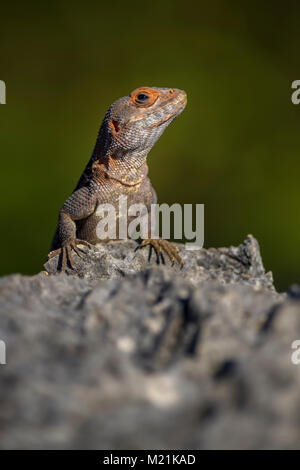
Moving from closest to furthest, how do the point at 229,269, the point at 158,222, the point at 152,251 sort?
the point at 229,269 → the point at 152,251 → the point at 158,222

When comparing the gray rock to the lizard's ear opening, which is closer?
the gray rock

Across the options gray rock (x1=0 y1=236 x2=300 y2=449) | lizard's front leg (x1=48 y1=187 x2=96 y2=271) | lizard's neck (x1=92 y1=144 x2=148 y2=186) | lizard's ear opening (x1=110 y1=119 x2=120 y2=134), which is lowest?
gray rock (x1=0 y1=236 x2=300 y2=449)

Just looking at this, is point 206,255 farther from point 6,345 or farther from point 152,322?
point 6,345

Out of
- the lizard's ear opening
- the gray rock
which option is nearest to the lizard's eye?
the lizard's ear opening

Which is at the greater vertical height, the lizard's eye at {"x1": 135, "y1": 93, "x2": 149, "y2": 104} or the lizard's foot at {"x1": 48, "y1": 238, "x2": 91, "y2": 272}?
the lizard's eye at {"x1": 135, "y1": 93, "x2": 149, "y2": 104}

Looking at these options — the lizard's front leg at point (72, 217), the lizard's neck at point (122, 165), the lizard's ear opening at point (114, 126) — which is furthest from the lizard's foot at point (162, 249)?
the lizard's ear opening at point (114, 126)

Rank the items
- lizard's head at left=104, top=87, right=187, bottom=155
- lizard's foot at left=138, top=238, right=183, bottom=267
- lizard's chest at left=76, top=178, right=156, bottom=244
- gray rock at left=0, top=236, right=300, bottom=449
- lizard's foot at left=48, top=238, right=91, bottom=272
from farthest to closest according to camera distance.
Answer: lizard's head at left=104, top=87, right=187, bottom=155 < lizard's chest at left=76, top=178, right=156, bottom=244 < lizard's foot at left=138, top=238, right=183, bottom=267 < lizard's foot at left=48, top=238, right=91, bottom=272 < gray rock at left=0, top=236, right=300, bottom=449

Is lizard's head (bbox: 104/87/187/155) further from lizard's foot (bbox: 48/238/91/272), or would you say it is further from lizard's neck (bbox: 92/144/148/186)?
lizard's foot (bbox: 48/238/91/272)

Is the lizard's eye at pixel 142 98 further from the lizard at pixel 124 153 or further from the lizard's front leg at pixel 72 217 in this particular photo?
the lizard's front leg at pixel 72 217

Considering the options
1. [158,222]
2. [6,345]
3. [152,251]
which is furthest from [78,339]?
[158,222]
